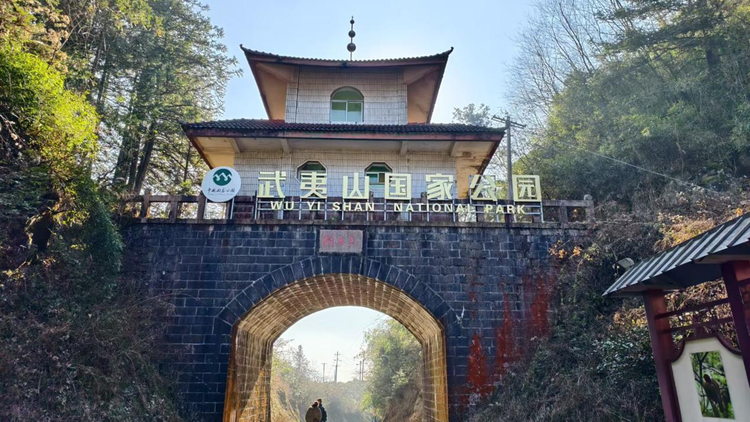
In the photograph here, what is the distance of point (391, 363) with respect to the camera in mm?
20797

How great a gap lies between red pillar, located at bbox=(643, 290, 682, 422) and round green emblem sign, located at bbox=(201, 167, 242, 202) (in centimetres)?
798

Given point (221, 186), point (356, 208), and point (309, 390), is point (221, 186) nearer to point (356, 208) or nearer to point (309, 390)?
point (356, 208)

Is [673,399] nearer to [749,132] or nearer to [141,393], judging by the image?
[141,393]

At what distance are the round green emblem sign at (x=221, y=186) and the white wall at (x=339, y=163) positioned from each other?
290 cm

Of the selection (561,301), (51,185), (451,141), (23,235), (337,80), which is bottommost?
(561,301)

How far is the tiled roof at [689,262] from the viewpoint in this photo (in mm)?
3945

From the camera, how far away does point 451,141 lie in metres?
12.4

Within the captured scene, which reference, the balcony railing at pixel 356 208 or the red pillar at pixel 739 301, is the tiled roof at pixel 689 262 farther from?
the balcony railing at pixel 356 208

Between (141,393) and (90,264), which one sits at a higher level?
(90,264)

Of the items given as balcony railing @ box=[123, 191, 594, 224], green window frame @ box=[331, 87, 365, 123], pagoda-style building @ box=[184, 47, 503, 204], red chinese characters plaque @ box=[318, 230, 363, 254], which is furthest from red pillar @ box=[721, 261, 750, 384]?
green window frame @ box=[331, 87, 365, 123]

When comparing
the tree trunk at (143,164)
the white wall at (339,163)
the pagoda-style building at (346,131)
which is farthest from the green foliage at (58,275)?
the tree trunk at (143,164)

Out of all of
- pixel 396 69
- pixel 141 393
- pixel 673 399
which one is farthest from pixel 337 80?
pixel 673 399

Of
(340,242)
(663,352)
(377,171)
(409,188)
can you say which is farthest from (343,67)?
(663,352)

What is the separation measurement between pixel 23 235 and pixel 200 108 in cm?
905
